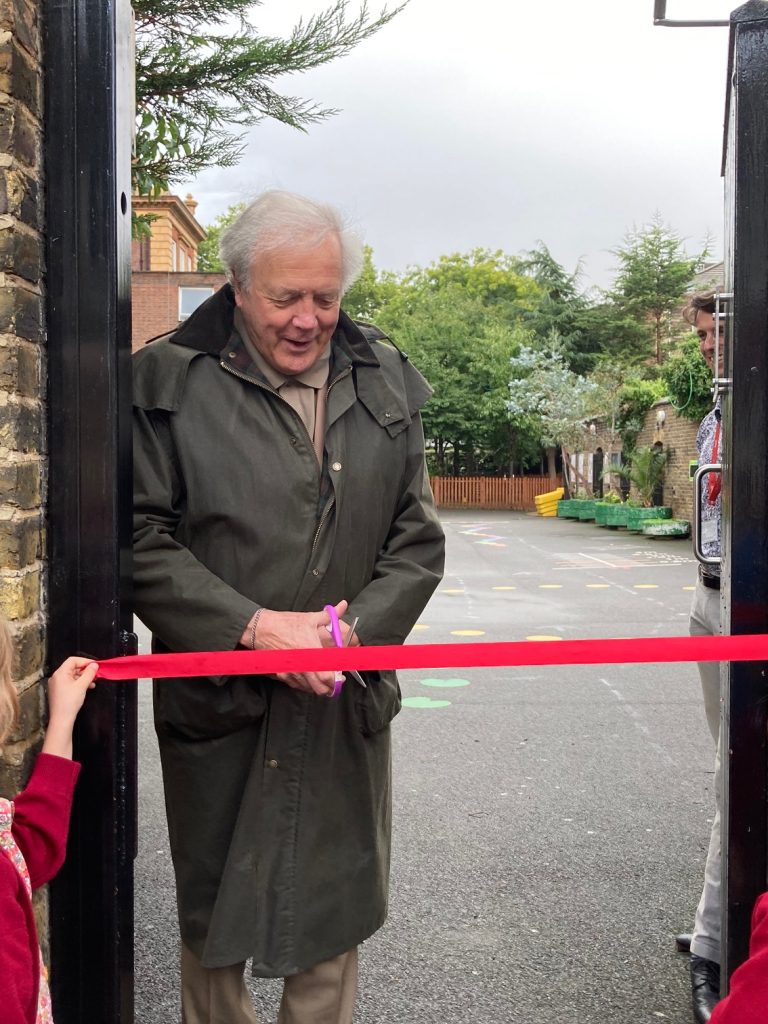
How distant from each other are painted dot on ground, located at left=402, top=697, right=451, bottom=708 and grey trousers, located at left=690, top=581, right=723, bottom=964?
3.72m

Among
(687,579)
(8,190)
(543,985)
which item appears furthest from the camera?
(687,579)

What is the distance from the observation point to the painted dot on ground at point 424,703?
7.04m

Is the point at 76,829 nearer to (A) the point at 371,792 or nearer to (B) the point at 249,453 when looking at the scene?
(A) the point at 371,792

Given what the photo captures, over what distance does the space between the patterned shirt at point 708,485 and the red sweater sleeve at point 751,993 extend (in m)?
1.50

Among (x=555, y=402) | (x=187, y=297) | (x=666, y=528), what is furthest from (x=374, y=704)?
(x=555, y=402)

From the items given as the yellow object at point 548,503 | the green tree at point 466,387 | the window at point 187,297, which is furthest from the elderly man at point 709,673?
the green tree at point 466,387

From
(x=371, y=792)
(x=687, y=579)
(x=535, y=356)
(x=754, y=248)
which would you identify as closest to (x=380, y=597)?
(x=371, y=792)

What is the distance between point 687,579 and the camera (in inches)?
567

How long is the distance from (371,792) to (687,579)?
41.5 feet

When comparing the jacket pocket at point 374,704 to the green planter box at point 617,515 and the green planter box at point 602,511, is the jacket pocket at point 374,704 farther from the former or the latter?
the green planter box at point 602,511

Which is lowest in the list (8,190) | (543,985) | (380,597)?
(543,985)

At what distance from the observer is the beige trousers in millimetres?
2365

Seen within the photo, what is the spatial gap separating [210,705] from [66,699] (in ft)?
1.31

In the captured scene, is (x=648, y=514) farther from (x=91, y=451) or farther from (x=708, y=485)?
(x=91, y=451)
